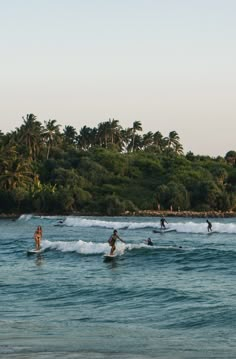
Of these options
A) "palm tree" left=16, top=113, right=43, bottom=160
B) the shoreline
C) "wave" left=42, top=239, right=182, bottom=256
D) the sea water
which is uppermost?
"palm tree" left=16, top=113, right=43, bottom=160

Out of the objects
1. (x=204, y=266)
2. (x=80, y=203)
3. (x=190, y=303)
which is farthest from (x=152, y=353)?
(x=80, y=203)

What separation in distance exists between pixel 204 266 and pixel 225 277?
15.4 ft

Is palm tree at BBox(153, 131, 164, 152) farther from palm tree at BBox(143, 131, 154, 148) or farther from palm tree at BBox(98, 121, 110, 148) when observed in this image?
palm tree at BBox(98, 121, 110, 148)

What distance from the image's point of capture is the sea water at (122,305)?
598 inches

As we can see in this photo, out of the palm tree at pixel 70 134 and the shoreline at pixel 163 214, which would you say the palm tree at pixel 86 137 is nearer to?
the palm tree at pixel 70 134

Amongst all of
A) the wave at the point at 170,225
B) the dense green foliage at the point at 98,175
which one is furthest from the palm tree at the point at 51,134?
the wave at the point at 170,225

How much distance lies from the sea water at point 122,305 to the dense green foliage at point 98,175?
79.7 m

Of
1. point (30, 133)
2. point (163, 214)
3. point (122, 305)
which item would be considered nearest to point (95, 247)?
point (122, 305)

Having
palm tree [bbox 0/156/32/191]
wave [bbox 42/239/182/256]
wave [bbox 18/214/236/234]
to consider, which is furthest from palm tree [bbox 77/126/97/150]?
wave [bbox 42/239/182/256]

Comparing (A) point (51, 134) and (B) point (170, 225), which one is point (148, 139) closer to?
(A) point (51, 134)

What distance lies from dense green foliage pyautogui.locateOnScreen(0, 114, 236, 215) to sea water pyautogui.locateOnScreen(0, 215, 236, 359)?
7973 cm

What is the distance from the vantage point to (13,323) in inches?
731

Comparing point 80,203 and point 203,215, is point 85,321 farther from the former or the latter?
point 80,203

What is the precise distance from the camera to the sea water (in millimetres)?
15180
